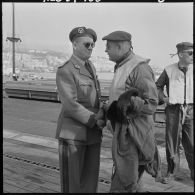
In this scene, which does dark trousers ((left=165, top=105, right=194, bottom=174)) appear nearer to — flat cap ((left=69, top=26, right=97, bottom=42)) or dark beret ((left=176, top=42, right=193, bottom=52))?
dark beret ((left=176, top=42, right=193, bottom=52))

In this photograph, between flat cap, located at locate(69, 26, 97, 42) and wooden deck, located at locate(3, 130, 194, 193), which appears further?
wooden deck, located at locate(3, 130, 194, 193)

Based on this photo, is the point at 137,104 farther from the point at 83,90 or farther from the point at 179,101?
the point at 179,101

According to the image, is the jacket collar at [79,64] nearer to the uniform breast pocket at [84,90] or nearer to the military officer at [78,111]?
the military officer at [78,111]

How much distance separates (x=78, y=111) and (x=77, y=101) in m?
0.15

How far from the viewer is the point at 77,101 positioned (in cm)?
288

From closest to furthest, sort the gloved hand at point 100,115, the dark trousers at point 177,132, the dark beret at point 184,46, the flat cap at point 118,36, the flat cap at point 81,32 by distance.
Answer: the flat cap at point 118,36 < the gloved hand at point 100,115 < the flat cap at point 81,32 < the dark beret at point 184,46 < the dark trousers at point 177,132

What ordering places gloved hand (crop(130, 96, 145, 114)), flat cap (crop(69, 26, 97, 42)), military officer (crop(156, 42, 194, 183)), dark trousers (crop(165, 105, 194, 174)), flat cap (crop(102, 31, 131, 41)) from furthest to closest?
dark trousers (crop(165, 105, 194, 174)), military officer (crop(156, 42, 194, 183)), flat cap (crop(69, 26, 97, 42)), flat cap (crop(102, 31, 131, 41)), gloved hand (crop(130, 96, 145, 114))

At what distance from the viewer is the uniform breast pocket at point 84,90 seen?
2.86m

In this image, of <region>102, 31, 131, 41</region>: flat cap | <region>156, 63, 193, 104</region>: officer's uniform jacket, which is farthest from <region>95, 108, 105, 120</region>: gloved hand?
<region>156, 63, 193, 104</region>: officer's uniform jacket

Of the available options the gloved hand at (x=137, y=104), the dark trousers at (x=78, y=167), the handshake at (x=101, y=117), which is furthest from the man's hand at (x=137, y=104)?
the dark trousers at (x=78, y=167)

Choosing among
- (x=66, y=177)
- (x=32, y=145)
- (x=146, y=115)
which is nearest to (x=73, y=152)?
(x=66, y=177)

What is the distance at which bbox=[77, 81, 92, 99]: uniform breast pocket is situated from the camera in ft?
9.39

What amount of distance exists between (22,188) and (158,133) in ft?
14.8

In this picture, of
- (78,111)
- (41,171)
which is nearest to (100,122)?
(78,111)
